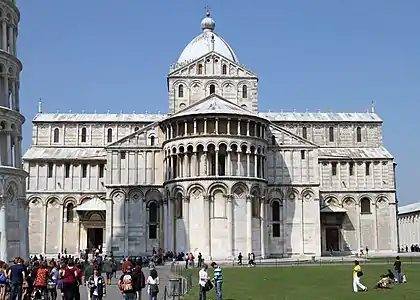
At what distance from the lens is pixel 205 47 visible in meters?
69.4

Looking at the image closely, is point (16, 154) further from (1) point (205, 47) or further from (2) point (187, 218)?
(1) point (205, 47)

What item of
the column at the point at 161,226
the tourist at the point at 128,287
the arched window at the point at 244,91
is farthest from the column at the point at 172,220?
the tourist at the point at 128,287

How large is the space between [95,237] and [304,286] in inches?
1738

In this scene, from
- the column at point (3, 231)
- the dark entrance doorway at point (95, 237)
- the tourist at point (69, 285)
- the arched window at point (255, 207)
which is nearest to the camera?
the tourist at point (69, 285)

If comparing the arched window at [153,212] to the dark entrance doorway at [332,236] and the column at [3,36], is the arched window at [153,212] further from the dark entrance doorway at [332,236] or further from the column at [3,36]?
the column at [3,36]

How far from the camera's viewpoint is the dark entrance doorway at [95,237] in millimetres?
69531

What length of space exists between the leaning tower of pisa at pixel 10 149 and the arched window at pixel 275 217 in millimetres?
27346

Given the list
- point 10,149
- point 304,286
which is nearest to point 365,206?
point 304,286

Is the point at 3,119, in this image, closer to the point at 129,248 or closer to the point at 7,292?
the point at 7,292

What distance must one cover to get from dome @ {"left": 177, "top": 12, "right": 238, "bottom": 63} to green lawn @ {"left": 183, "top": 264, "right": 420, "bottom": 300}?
113 feet

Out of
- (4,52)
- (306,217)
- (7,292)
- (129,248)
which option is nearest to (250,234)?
(306,217)

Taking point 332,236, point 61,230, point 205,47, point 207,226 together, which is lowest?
point 332,236

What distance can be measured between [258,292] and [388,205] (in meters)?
48.2

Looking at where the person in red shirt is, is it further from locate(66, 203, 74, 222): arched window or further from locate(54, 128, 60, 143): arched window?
locate(54, 128, 60, 143): arched window
